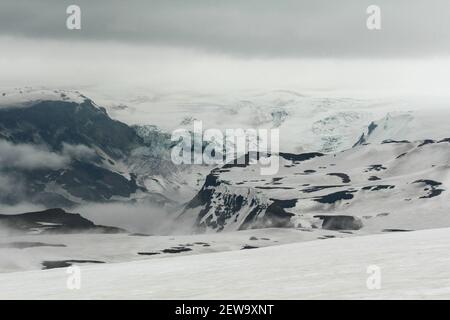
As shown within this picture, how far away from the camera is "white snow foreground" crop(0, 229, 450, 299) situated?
38906 millimetres

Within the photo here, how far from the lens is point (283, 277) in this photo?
152 feet

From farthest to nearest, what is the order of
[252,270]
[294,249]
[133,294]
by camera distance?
[294,249] < [252,270] < [133,294]

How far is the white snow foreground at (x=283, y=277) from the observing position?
128ft

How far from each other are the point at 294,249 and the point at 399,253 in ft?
48.7
